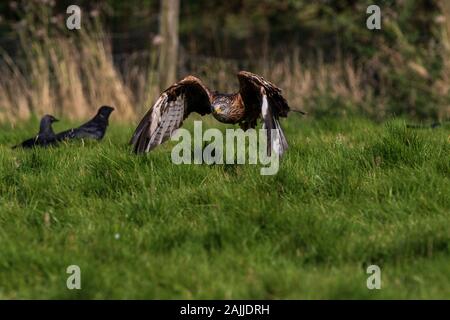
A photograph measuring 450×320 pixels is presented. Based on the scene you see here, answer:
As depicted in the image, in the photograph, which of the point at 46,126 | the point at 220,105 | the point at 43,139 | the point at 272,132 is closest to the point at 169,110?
the point at 220,105

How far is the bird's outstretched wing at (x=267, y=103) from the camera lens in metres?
5.97

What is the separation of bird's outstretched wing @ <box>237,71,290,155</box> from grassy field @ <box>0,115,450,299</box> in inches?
8.3

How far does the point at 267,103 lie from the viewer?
20.2ft

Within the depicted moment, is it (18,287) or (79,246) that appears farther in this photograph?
(79,246)

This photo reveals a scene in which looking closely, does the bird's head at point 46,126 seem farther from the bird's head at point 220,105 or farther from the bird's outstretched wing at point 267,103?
the bird's outstretched wing at point 267,103

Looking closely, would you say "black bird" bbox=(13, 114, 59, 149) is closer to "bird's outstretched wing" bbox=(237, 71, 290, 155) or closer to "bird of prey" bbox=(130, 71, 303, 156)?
"bird of prey" bbox=(130, 71, 303, 156)

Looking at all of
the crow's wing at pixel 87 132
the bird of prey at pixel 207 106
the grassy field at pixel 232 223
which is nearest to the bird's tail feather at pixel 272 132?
the bird of prey at pixel 207 106

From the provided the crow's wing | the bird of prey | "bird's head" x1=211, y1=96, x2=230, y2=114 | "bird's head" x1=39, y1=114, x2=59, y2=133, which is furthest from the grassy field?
"bird's head" x1=39, y1=114, x2=59, y2=133

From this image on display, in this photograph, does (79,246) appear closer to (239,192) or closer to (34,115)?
(239,192)

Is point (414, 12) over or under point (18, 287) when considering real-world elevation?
over
